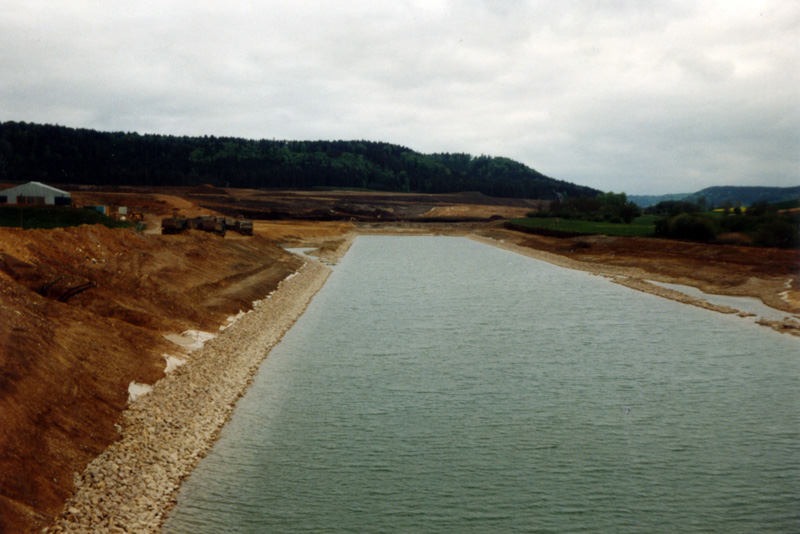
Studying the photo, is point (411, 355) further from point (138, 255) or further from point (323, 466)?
point (138, 255)

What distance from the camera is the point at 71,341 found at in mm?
14711

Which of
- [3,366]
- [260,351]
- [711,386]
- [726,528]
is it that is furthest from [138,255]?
[726,528]

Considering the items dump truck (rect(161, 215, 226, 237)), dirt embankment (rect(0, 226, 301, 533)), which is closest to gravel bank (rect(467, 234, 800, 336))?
dirt embankment (rect(0, 226, 301, 533))

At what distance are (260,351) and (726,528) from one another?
14.7 metres

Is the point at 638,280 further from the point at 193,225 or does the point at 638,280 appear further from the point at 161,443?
the point at 193,225

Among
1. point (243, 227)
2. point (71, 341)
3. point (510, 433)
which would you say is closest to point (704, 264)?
point (510, 433)

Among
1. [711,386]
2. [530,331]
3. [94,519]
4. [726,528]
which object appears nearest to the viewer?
[94,519]

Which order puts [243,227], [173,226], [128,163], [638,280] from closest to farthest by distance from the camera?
[638,280] < [173,226] < [243,227] < [128,163]

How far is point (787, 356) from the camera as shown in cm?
2108

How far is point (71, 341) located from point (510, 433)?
33.5 feet

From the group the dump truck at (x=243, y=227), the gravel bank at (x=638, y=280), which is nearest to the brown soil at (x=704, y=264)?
the gravel bank at (x=638, y=280)

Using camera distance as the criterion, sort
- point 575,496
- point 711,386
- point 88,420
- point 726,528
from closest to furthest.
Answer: point 726,528
point 575,496
point 88,420
point 711,386

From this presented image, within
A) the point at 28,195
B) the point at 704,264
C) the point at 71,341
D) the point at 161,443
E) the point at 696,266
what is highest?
the point at 28,195

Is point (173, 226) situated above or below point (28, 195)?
below
